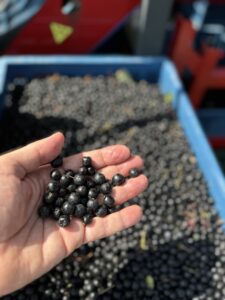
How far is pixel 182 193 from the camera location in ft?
8.09

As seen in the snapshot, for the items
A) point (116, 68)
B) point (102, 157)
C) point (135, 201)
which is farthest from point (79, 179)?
point (116, 68)

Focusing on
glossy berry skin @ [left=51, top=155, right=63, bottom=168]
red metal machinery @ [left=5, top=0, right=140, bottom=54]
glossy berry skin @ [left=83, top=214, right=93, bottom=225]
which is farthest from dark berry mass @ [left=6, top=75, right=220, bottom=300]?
red metal machinery @ [left=5, top=0, right=140, bottom=54]

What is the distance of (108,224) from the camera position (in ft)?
5.97

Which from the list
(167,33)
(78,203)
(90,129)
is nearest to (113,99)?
(90,129)

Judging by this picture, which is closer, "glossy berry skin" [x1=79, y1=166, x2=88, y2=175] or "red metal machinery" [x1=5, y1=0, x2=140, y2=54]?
"glossy berry skin" [x1=79, y1=166, x2=88, y2=175]

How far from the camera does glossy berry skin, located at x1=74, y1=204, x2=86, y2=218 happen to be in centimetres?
182

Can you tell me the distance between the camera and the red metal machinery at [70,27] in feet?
9.23

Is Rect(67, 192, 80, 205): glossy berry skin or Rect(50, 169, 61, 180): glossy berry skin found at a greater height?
Rect(50, 169, 61, 180): glossy berry skin

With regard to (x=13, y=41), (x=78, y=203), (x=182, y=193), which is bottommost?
(x=182, y=193)

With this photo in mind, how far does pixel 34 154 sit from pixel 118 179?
43cm

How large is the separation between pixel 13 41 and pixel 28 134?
2.67 feet

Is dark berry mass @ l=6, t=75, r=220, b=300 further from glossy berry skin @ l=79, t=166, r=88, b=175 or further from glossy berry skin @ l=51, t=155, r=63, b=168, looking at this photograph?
glossy berry skin @ l=51, t=155, r=63, b=168

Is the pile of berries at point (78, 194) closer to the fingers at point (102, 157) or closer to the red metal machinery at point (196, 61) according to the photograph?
the fingers at point (102, 157)

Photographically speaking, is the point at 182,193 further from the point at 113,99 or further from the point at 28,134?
the point at 28,134
